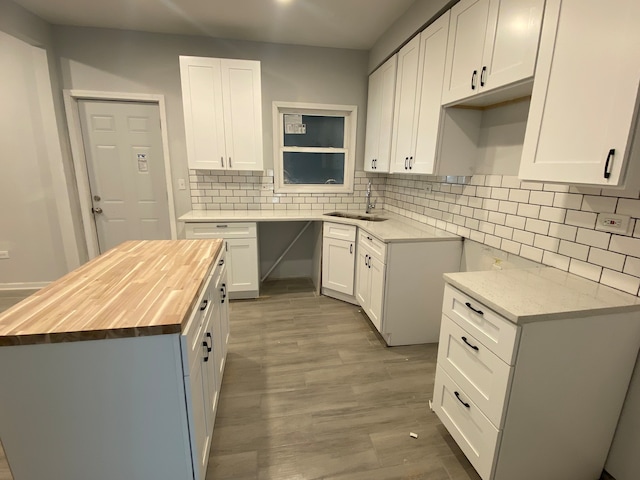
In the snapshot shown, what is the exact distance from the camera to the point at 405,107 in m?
2.65

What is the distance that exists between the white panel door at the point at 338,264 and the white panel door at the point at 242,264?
74 centimetres

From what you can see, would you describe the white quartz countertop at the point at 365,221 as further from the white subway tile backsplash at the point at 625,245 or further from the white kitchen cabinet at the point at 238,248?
the white subway tile backsplash at the point at 625,245

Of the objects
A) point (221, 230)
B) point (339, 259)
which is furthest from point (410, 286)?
point (221, 230)

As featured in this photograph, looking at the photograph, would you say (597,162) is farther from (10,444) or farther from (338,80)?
(338,80)

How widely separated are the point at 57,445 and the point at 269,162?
3086mm

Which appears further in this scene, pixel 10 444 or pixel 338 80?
pixel 338 80

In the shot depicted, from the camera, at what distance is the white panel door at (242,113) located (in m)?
3.04

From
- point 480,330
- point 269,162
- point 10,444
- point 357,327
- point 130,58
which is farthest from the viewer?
point 269,162

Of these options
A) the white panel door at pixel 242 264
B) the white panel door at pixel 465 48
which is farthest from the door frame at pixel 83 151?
the white panel door at pixel 465 48

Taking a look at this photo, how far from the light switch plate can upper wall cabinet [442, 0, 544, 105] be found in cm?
72

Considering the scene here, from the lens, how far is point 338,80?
11.7 feet

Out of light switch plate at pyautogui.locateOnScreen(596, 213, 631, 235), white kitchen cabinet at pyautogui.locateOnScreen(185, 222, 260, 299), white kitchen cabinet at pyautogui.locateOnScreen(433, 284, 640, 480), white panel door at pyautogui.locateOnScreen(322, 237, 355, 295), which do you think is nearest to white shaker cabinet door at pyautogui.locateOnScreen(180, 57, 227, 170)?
white kitchen cabinet at pyautogui.locateOnScreen(185, 222, 260, 299)

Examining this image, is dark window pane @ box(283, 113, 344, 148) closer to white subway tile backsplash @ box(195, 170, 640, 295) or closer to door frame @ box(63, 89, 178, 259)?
white subway tile backsplash @ box(195, 170, 640, 295)

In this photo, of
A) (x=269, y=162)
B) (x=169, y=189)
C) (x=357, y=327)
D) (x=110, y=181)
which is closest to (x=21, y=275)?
(x=110, y=181)
